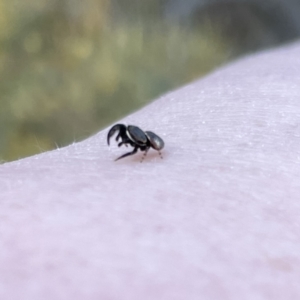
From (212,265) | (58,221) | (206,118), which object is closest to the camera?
(212,265)

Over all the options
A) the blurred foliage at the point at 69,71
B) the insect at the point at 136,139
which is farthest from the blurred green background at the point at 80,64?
the insect at the point at 136,139

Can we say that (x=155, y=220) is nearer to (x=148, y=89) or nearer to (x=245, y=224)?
(x=245, y=224)

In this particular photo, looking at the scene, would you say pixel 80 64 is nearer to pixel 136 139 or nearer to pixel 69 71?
pixel 69 71

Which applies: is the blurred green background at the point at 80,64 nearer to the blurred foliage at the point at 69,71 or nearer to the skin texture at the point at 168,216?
the blurred foliage at the point at 69,71

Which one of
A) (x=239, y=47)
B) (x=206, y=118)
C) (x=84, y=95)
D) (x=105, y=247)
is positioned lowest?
(x=239, y=47)

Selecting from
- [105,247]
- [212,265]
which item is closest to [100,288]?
[105,247]

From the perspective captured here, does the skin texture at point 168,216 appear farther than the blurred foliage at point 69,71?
No

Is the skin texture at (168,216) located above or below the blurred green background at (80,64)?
above
